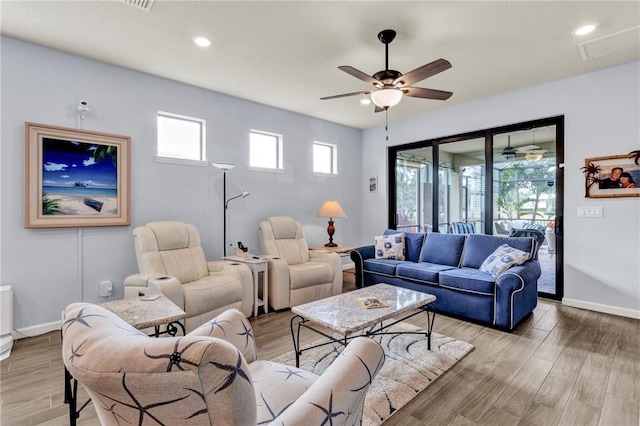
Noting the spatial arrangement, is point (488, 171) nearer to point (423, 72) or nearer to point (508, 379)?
point (423, 72)

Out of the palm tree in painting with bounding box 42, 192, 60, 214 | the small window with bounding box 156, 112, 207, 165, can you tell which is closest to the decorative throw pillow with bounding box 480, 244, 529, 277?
the small window with bounding box 156, 112, 207, 165

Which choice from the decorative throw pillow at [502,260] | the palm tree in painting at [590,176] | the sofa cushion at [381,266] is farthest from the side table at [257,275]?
the palm tree in painting at [590,176]

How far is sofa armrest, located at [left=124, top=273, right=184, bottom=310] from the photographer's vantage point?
108 inches

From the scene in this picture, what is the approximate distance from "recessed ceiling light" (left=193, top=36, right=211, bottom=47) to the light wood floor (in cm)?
276

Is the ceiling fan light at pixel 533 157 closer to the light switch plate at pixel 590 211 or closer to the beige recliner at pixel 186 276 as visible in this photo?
the light switch plate at pixel 590 211

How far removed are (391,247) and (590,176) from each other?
2430 millimetres

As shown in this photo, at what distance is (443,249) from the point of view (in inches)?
166

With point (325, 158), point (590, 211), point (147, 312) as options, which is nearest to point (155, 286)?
point (147, 312)

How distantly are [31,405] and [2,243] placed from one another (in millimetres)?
1664

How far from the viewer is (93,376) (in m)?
0.71

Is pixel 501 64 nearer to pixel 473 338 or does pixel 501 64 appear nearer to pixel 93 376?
pixel 473 338

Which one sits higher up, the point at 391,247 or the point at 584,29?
the point at 584,29

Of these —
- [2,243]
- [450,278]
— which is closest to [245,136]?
[2,243]

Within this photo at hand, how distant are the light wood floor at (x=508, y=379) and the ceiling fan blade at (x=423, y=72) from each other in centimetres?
228
